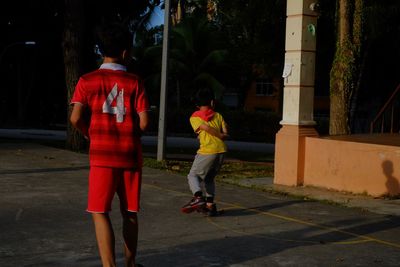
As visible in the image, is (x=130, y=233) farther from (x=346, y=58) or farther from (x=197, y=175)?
(x=346, y=58)

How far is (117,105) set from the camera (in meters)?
4.47

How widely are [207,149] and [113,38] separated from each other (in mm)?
3314

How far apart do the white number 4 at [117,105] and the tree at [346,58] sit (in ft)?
29.7

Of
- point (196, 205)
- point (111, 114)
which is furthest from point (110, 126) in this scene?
point (196, 205)

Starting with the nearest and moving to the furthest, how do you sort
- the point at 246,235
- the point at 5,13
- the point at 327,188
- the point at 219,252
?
the point at 219,252 < the point at 246,235 < the point at 327,188 < the point at 5,13

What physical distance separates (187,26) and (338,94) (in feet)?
93.8

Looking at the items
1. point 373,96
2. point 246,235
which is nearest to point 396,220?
point 246,235

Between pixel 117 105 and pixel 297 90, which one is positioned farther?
pixel 297 90

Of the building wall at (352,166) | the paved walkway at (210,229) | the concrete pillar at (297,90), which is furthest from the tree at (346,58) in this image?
the paved walkway at (210,229)

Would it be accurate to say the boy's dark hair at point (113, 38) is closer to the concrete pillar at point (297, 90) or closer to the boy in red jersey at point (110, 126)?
the boy in red jersey at point (110, 126)

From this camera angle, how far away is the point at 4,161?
42.1 ft

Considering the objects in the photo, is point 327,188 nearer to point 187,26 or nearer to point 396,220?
point 396,220

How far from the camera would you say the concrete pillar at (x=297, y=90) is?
1048 cm

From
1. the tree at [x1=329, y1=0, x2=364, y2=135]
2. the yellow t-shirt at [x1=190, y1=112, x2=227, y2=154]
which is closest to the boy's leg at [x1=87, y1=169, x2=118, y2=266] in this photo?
the yellow t-shirt at [x1=190, y1=112, x2=227, y2=154]
